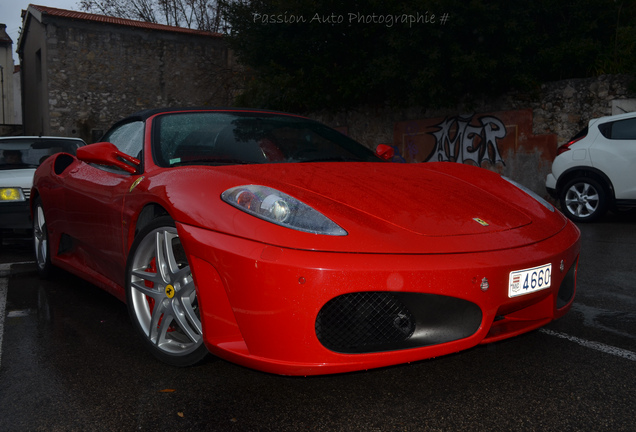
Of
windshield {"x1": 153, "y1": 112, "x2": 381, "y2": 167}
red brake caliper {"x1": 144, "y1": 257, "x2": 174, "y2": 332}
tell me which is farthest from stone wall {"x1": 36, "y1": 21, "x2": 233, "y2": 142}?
red brake caliper {"x1": 144, "y1": 257, "x2": 174, "y2": 332}

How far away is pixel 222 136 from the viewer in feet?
11.2

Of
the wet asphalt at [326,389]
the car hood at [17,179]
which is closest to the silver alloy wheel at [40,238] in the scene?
the wet asphalt at [326,389]

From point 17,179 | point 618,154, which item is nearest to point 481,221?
point 17,179

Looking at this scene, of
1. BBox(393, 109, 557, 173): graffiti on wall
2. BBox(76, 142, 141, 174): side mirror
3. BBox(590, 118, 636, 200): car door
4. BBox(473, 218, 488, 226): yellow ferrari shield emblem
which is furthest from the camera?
BBox(393, 109, 557, 173): graffiti on wall

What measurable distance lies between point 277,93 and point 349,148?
41.7 ft

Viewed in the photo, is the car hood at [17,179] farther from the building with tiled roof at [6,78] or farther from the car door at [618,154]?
the building with tiled roof at [6,78]

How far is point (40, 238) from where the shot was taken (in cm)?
490

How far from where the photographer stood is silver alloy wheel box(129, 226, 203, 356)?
260cm

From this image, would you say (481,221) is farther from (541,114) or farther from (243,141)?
(541,114)

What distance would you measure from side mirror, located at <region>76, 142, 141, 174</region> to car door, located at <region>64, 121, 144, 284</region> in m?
0.06

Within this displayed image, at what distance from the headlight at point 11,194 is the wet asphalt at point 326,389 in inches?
143

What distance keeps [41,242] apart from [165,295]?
262cm

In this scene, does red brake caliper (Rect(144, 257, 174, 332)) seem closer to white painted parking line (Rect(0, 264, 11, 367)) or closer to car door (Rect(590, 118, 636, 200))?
white painted parking line (Rect(0, 264, 11, 367))

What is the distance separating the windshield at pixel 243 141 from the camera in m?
3.24
